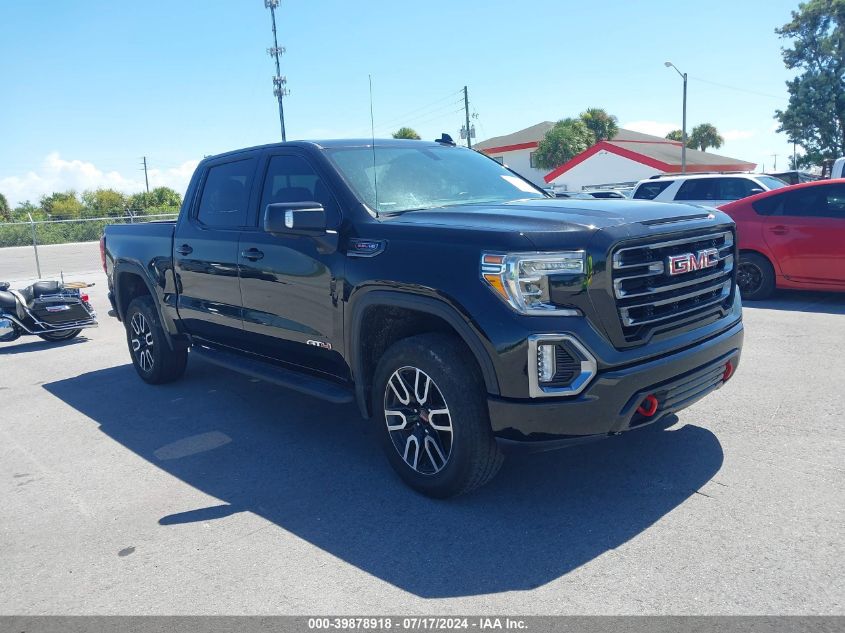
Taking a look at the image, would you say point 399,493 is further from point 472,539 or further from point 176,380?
point 176,380

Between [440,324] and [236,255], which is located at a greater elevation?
[236,255]

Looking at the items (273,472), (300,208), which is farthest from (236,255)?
(273,472)

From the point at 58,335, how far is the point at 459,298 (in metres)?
7.86

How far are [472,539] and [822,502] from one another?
177cm

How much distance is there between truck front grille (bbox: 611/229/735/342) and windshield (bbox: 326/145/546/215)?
1.36 m

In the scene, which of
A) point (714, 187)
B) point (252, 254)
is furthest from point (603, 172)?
point (252, 254)

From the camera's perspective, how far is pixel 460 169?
5098mm

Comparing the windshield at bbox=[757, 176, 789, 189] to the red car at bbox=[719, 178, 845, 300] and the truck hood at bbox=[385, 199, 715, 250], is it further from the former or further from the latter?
the truck hood at bbox=[385, 199, 715, 250]

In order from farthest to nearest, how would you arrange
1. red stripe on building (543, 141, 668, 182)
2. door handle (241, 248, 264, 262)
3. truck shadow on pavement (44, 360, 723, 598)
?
red stripe on building (543, 141, 668, 182)
door handle (241, 248, 264, 262)
truck shadow on pavement (44, 360, 723, 598)

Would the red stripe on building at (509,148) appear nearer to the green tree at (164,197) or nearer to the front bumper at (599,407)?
the green tree at (164,197)

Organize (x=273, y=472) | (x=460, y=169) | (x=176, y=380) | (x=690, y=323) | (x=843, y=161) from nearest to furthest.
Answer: (x=690, y=323), (x=273, y=472), (x=460, y=169), (x=176, y=380), (x=843, y=161)

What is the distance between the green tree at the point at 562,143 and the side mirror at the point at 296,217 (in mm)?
50730

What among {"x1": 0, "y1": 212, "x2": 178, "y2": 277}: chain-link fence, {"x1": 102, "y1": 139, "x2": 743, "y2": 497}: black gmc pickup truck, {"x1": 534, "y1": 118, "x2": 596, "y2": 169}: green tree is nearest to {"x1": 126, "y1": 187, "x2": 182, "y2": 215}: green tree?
{"x1": 0, "y1": 212, "x2": 178, "y2": 277}: chain-link fence

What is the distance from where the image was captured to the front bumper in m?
3.32
